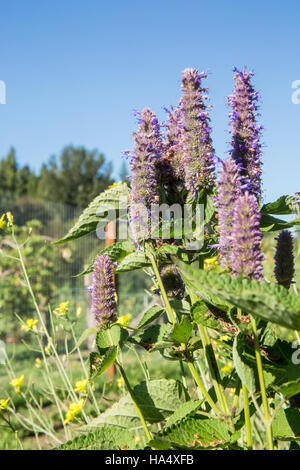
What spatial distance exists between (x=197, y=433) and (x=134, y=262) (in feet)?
1.10

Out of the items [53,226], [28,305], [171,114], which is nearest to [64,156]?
[53,226]

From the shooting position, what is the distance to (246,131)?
0.92m

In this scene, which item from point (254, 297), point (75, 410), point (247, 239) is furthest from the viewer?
point (75, 410)

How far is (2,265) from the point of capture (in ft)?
25.3

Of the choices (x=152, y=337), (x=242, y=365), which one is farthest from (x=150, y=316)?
(x=242, y=365)

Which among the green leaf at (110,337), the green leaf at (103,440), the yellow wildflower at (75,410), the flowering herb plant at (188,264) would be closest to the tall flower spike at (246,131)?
the flowering herb plant at (188,264)

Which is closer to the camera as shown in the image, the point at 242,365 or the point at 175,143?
the point at 242,365

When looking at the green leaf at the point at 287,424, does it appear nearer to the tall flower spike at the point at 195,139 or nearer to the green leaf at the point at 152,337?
the green leaf at the point at 152,337

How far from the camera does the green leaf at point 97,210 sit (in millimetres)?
963

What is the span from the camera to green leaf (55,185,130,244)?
3.16ft

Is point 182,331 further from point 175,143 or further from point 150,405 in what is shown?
point 175,143

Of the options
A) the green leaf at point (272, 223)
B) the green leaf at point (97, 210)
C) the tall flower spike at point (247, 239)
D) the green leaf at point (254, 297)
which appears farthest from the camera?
the green leaf at point (97, 210)

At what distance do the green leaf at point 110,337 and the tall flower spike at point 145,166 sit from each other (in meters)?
0.18
